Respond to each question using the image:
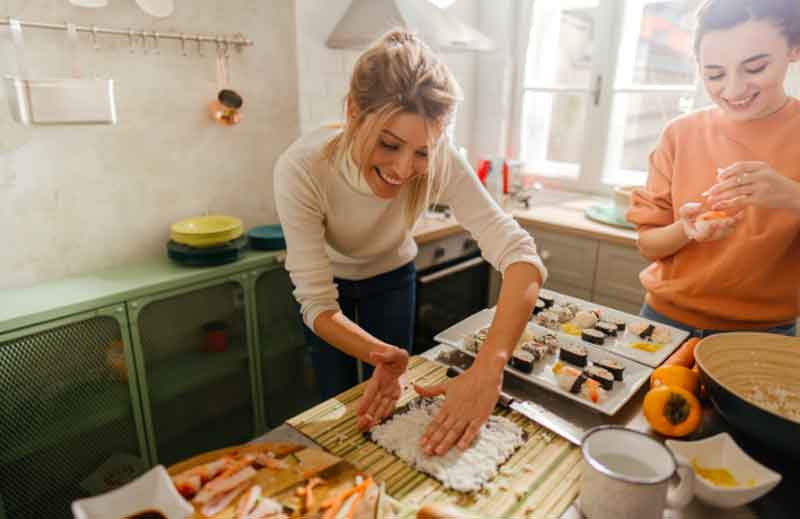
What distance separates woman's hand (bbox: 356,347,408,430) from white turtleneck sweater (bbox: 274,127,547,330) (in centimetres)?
23

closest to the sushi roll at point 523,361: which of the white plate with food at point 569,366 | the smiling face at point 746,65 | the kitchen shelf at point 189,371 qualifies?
the white plate with food at point 569,366

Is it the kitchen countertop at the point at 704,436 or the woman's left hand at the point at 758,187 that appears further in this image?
the woman's left hand at the point at 758,187

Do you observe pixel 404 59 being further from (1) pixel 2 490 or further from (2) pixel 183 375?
(1) pixel 2 490

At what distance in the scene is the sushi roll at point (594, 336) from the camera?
1.15 m

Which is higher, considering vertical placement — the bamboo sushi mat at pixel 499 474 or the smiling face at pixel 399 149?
the smiling face at pixel 399 149

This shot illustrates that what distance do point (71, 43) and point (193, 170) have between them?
56cm

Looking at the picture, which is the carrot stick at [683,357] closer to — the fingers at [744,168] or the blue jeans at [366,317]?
the fingers at [744,168]

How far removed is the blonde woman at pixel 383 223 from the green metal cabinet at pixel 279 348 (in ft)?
2.04

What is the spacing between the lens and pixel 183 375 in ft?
6.32

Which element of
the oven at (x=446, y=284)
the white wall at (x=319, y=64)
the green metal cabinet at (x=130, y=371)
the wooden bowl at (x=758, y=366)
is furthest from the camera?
the oven at (x=446, y=284)

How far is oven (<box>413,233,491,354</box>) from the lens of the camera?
2.33 m

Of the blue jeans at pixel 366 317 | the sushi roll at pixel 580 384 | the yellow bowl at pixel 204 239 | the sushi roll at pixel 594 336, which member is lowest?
the blue jeans at pixel 366 317

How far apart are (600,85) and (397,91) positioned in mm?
2231

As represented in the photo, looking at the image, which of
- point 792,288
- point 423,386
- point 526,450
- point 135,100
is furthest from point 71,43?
point 792,288
